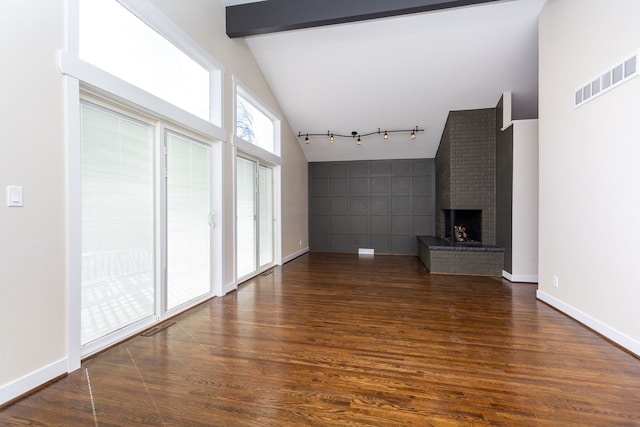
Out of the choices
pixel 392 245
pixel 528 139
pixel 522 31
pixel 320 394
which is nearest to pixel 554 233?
pixel 528 139

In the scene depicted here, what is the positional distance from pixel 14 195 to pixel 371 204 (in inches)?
278

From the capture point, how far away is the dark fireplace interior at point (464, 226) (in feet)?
19.0

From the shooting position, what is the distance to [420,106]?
5.88 metres

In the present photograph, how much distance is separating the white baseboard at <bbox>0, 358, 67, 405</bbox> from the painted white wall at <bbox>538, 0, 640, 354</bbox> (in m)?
4.28

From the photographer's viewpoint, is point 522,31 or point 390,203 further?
point 390,203

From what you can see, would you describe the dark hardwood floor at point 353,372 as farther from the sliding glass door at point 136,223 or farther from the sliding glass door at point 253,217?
the sliding glass door at point 253,217

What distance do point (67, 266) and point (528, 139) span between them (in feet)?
19.1

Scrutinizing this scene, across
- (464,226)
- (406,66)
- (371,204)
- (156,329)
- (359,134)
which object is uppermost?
(406,66)

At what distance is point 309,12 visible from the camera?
3842 mm

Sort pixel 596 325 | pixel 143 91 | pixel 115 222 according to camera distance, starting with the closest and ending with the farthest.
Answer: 1. pixel 115 222
2. pixel 143 91
3. pixel 596 325

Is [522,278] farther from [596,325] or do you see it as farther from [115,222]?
[115,222]

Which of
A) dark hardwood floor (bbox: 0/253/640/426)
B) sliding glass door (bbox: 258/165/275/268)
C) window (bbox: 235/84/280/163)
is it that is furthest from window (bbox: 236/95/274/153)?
dark hardwood floor (bbox: 0/253/640/426)

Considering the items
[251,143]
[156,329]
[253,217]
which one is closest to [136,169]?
[156,329]

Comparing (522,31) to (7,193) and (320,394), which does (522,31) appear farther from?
(7,193)
